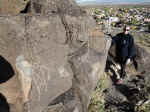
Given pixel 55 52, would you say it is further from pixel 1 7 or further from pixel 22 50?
pixel 1 7

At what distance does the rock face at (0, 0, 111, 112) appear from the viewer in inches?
133

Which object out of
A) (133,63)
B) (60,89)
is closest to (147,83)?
(133,63)

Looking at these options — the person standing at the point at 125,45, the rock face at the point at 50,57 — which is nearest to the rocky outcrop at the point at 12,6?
the rock face at the point at 50,57

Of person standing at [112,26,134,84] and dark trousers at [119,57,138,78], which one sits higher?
person standing at [112,26,134,84]

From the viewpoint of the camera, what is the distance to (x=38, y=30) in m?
3.70

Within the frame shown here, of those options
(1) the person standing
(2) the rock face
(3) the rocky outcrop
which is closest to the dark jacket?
(1) the person standing

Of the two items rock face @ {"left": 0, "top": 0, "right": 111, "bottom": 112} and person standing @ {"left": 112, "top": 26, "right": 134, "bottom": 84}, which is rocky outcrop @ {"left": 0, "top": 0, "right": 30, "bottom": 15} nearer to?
rock face @ {"left": 0, "top": 0, "right": 111, "bottom": 112}

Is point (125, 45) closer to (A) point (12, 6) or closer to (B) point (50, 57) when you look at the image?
(B) point (50, 57)

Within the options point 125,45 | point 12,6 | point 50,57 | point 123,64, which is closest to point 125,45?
point 125,45

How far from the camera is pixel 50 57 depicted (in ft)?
13.1

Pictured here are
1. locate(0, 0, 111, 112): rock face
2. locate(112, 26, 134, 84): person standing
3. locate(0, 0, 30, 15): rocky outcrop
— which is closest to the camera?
locate(0, 0, 111, 112): rock face

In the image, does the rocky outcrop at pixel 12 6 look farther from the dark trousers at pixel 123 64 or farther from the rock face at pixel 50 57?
the dark trousers at pixel 123 64

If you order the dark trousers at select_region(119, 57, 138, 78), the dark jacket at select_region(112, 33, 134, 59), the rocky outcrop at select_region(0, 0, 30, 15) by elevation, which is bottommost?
the dark trousers at select_region(119, 57, 138, 78)

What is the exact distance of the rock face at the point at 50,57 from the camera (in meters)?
3.37
